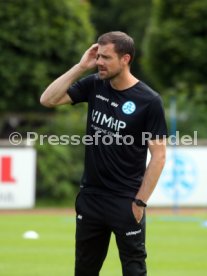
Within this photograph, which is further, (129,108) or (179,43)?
(179,43)

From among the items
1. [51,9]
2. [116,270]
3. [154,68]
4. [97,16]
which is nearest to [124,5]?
[97,16]

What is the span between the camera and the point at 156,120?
6.88m

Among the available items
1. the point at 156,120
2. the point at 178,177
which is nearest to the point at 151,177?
the point at 156,120

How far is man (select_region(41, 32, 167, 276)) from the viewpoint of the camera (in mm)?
6891

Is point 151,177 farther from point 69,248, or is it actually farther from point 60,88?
point 69,248

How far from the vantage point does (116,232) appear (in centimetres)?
699

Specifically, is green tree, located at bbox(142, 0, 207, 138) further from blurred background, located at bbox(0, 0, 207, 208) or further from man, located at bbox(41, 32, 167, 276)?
man, located at bbox(41, 32, 167, 276)

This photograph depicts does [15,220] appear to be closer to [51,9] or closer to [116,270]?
[116,270]

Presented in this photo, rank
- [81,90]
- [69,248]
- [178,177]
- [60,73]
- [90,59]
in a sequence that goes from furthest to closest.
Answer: [60,73]
[178,177]
[69,248]
[81,90]
[90,59]

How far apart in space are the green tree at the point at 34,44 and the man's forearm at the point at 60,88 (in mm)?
19244

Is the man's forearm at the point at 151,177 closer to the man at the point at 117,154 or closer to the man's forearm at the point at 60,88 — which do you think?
the man at the point at 117,154

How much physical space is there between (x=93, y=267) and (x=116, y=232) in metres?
0.41

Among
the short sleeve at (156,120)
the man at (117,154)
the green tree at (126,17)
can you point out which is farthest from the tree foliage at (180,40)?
the short sleeve at (156,120)

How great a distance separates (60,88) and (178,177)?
13.8 m
